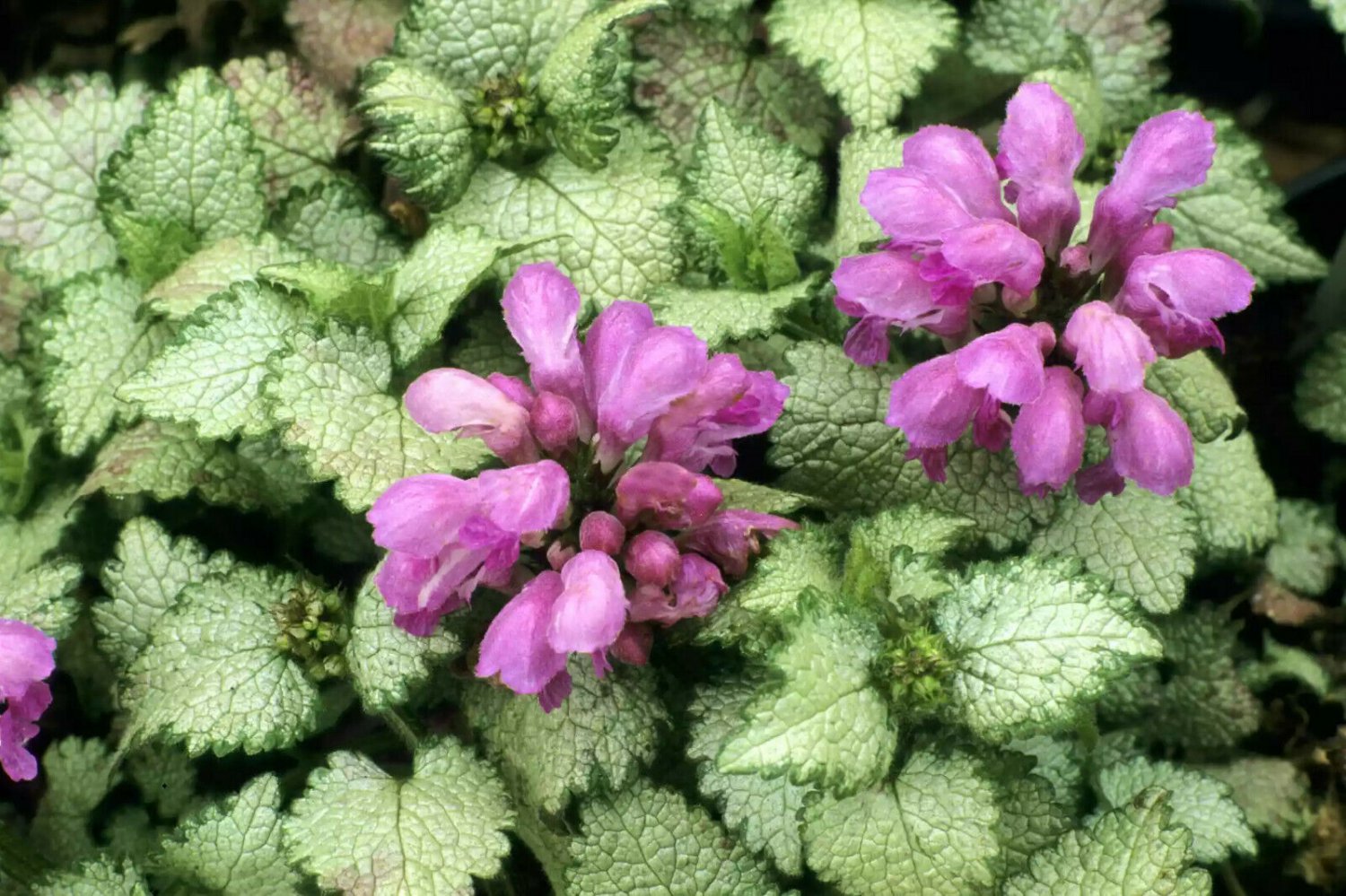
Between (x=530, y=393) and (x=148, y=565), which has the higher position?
(x=530, y=393)

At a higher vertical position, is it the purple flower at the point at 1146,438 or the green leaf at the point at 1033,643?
the purple flower at the point at 1146,438

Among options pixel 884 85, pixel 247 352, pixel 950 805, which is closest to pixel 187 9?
pixel 247 352

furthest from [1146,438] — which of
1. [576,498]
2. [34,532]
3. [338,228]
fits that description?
[34,532]

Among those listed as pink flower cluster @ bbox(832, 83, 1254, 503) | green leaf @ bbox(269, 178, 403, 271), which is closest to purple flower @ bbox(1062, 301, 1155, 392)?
pink flower cluster @ bbox(832, 83, 1254, 503)

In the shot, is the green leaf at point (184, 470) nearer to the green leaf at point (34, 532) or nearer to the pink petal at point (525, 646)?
the green leaf at point (34, 532)

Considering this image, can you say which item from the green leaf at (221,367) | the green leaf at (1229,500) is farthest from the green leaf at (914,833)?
the green leaf at (221,367)

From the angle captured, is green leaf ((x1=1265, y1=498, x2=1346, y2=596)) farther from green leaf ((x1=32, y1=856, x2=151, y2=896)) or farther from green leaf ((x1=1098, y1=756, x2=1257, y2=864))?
green leaf ((x1=32, y1=856, x2=151, y2=896))

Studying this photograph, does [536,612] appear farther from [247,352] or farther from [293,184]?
[293,184]
